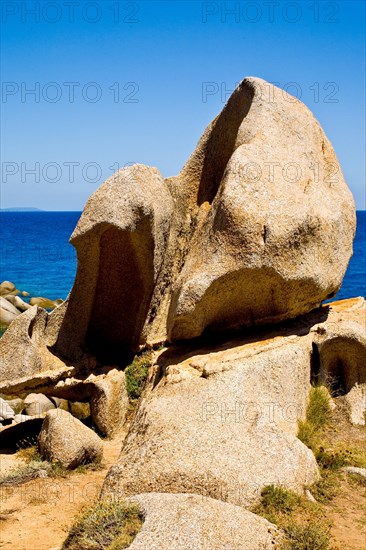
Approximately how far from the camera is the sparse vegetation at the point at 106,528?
6.82 m

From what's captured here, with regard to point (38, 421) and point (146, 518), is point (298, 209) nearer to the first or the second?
point (146, 518)

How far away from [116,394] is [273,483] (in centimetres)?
418

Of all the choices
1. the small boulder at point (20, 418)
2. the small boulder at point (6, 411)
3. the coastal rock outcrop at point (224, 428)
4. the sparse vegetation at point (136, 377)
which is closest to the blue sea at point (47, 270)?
the small boulder at point (6, 411)

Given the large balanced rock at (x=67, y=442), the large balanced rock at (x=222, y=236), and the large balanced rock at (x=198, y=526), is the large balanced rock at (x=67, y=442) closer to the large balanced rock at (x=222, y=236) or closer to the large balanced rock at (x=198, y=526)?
the large balanced rock at (x=222, y=236)

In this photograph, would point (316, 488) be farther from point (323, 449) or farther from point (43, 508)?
point (43, 508)

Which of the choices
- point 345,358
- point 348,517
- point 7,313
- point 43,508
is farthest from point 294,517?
point 7,313

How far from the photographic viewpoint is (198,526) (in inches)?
263

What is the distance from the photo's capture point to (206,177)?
505 inches

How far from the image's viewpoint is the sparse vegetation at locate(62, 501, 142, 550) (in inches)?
269

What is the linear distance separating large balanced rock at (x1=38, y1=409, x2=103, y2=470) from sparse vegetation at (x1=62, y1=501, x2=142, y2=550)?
7.71 feet

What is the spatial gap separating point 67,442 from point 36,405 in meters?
4.37

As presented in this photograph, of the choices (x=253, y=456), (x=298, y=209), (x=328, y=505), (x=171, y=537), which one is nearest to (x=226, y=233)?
(x=298, y=209)

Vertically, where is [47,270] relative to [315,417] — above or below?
above

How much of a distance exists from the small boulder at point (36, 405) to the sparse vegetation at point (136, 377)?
315cm
